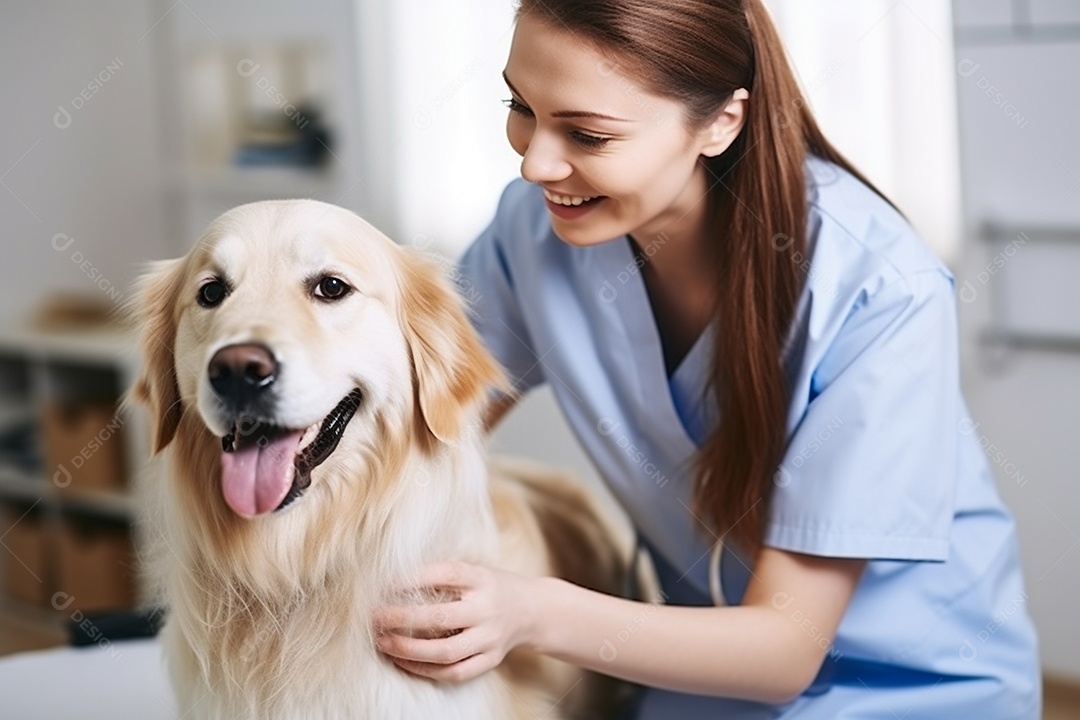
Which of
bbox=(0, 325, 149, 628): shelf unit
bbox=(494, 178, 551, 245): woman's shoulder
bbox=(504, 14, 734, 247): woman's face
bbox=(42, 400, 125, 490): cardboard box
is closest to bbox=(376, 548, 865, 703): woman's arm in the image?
bbox=(504, 14, 734, 247): woman's face

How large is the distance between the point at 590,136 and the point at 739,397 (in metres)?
0.34

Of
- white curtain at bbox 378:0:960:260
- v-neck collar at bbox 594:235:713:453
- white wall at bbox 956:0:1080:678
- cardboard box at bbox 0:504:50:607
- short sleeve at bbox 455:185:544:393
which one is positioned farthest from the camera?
cardboard box at bbox 0:504:50:607

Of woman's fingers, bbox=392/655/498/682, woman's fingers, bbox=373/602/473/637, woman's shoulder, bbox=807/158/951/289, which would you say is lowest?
woman's fingers, bbox=392/655/498/682

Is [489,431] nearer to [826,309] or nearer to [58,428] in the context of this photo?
[826,309]

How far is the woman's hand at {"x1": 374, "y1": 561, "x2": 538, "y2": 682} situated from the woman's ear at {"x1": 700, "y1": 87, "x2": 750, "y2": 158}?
495mm

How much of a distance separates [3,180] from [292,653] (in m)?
2.85

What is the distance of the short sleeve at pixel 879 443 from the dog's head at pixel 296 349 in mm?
353

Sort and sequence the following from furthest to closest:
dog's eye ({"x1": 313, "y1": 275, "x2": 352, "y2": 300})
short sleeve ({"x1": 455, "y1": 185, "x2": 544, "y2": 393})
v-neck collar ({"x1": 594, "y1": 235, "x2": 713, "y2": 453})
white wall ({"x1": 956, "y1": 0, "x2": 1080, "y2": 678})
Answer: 1. white wall ({"x1": 956, "y1": 0, "x2": 1080, "y2": 678})
2. short sleeve ({"x1": 455, "y1": 185, "x2": 544, "y2": 393})
3. v-neck collar ({"x1": 594, "y1": 235, "x2": 713, "y2": 453})
4. dog's eye ({"x1": 313, "y1": 275, "x2": 352, "y2": 300})

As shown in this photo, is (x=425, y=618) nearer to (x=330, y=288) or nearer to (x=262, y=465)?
(x=262, y=465)

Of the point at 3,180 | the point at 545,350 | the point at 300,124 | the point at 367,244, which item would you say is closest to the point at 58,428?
the point at 3,180

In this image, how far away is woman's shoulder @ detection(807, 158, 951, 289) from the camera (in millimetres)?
1246

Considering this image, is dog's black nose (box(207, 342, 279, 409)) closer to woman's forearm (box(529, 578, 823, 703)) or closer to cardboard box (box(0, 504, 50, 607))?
woman's forearm (box(529, 578, 823, 703))

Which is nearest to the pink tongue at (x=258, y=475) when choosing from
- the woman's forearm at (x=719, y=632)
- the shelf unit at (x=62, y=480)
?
the woman's forearm at (x=719, y=632)

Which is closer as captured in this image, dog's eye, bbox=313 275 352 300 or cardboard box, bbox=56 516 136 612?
dog's eye, bbox=313 275 352 300
